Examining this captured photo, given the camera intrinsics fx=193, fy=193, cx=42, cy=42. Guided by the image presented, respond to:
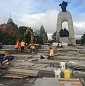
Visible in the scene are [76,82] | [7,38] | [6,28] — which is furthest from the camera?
[6,28]

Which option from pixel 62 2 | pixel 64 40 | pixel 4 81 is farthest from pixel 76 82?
pixel 62 2

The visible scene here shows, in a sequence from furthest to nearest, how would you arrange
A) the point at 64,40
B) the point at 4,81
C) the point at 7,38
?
the point at 7,38, the point at 64,40, the point at 4,81

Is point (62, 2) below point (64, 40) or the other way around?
the other way around

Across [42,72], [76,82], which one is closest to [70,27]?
[42,72]

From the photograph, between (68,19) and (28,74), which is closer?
(28,74)

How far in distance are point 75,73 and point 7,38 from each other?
43546 millimetres

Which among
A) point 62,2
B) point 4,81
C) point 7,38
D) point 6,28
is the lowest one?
point 4,81

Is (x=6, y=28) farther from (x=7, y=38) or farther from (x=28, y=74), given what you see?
(x=28, y=74)

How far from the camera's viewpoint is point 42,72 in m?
12.2

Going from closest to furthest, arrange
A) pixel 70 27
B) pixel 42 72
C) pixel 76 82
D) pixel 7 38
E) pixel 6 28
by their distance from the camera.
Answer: pixel 76 82, pixel 42 72, pixel 7 38, pixel 70 27, pixel 6 28

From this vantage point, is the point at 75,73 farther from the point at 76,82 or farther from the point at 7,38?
the point at 7,38

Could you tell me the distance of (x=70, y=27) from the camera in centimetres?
5684

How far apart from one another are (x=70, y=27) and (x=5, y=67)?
4601 cm

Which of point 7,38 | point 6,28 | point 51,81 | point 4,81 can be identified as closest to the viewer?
point 51,81
